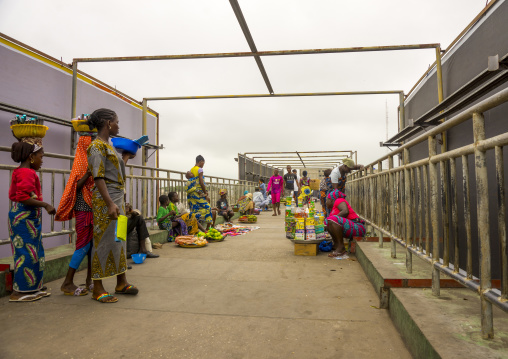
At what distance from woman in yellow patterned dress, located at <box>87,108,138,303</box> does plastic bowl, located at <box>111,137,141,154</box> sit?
46 cm

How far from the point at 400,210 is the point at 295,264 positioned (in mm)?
1865

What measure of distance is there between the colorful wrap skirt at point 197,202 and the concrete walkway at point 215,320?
3162 millimetres

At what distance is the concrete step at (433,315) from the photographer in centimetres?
162

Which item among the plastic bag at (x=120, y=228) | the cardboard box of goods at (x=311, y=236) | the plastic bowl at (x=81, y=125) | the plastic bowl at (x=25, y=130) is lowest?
the cardboard box of goods at (x=311, y=236)

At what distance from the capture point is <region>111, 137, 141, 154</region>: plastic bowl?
3.68m

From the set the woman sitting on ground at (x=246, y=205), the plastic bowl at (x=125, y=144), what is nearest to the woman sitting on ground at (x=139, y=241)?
the plastic bowl at (x=125, y=144)

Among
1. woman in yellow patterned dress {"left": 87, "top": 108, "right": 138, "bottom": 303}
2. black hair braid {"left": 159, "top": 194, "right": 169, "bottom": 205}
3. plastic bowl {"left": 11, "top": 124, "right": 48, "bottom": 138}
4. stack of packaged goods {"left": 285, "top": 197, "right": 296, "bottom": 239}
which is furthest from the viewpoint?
stack of packaged goods {"left": 285, "top": 197, "right": 296, "bottom": 239}

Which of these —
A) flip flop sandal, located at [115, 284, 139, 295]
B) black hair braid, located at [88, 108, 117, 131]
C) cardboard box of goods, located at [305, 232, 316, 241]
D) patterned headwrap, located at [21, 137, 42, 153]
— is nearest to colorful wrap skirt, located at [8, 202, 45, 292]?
patterned headwrap, located at [21, 137, 42, 153]

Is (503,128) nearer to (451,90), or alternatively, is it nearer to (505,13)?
(505,13)

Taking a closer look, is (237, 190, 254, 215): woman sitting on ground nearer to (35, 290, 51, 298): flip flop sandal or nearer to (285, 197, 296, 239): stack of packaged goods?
(285, 197, 296, 239): stack of packaged goods

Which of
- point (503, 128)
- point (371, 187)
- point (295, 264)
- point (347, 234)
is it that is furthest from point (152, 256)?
point (503, 128)

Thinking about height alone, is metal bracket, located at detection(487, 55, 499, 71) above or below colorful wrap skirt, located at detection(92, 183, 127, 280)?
above

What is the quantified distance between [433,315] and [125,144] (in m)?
3.37

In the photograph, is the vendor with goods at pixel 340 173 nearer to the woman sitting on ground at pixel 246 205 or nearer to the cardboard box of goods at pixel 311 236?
the cardboard box of goods at pixel 311 236
